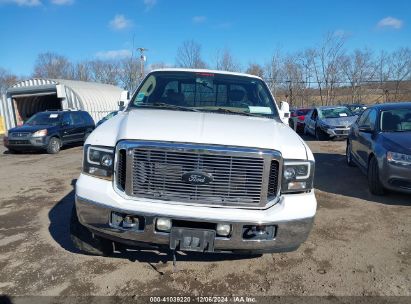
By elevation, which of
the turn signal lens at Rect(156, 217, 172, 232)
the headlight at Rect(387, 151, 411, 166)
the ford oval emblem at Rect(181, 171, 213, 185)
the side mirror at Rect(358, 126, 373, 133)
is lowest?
the turn signal lens at Rect(156, 217, 172, 232)

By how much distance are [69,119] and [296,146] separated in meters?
13.8

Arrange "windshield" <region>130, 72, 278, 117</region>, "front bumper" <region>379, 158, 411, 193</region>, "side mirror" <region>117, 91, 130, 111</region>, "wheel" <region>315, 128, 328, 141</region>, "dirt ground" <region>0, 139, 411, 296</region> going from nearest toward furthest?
1. "dirt ground" <region>0, 139, 411, 296</region>
2. "windshield" <region>130, 72, 278, 117</region>
3. "side mirror" <region>117, 91, 130, 111</region>
4. "front bumper" <region>379, 158, 411, 193</region>
5. "wheel" <region>315, 128, 328, 141</region>

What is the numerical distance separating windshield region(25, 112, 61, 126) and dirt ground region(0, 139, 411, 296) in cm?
967

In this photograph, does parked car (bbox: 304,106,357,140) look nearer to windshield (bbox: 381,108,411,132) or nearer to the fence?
windshield (bbox: 381,108,411,132)

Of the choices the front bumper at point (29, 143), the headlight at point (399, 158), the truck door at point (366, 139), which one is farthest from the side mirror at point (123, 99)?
the front bumper at point (29, 143)

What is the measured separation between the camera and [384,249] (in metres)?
4.38

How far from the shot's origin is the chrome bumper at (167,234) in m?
3.19

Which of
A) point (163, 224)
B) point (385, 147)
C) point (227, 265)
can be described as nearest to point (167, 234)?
point (163, 224)

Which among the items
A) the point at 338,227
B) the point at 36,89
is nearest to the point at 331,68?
the point at 36,89

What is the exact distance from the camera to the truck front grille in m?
3.20

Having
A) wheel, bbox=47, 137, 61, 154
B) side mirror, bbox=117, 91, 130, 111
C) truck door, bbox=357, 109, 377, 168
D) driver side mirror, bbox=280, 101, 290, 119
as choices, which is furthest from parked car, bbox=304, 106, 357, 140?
side mirror, bbox=117, 91, 130, 111

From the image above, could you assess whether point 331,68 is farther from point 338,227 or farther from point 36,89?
point 338,227

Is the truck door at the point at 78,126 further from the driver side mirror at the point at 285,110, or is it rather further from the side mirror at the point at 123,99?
the driver side mirror at the point at 285,110

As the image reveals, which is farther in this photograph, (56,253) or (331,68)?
(331,68)
